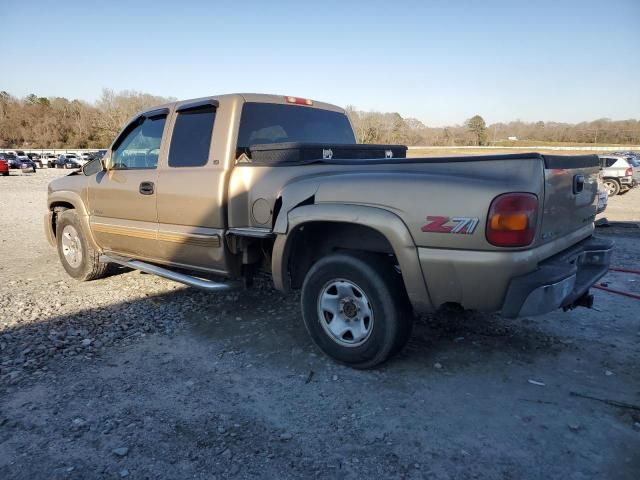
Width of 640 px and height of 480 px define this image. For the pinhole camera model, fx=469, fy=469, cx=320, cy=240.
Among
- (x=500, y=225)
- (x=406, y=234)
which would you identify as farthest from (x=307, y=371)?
(x=500, y=225)

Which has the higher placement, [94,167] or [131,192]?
[94,167]

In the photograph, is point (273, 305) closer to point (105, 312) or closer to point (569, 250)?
point (105, 312)

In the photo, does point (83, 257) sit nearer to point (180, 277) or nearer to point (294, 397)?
point (180, 277)

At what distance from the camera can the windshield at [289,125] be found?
13.8ft

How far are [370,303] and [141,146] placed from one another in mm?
3148

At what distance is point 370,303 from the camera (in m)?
3.21

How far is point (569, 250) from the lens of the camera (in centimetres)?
336

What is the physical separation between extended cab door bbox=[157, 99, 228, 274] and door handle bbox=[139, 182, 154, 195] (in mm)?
140

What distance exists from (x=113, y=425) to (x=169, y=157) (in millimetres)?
2569

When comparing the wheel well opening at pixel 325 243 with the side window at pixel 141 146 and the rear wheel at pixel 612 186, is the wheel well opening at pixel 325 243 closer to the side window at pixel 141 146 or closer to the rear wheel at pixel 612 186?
the side window at pixel 141 146

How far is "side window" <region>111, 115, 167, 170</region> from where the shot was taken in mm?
4723

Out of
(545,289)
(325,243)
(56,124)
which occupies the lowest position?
(545,289)

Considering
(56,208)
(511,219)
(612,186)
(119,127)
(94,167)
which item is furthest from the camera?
(119,127)

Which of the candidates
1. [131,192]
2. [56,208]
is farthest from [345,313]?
[56,208]
